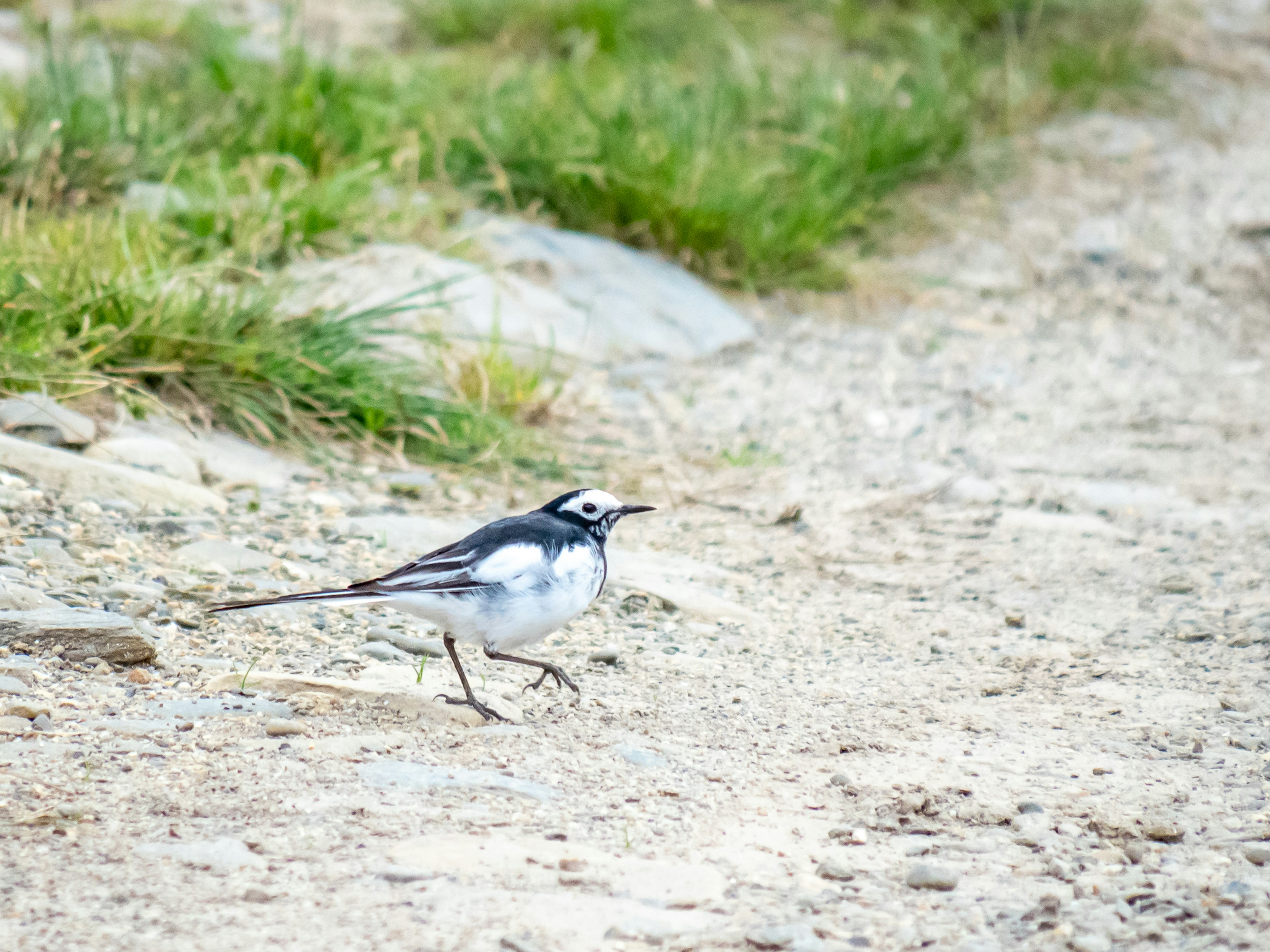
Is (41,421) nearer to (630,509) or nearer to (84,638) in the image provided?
(84,638)

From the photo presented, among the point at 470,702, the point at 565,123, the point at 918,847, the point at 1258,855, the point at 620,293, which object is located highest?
the point at 565,123

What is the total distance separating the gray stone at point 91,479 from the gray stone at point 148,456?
0.08 meters

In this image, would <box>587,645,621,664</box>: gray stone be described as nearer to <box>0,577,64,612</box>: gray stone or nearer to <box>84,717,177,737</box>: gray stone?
<box>84,717,177,737</box>: gray stone

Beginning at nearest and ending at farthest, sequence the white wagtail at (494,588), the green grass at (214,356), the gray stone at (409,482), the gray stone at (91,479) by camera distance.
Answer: the white wagtail at (494,588) < the gray stone at (91,479) < the green grass at (214,356) < the gray stone at (409,482)

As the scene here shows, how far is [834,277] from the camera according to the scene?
24.1ft

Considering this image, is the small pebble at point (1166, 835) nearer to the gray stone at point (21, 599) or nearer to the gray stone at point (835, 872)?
the gray stone at point (835, 872)

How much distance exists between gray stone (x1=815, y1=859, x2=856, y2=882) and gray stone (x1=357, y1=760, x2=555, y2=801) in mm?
566

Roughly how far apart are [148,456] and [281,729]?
1.93 meters

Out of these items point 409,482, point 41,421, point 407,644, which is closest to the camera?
point 407,644

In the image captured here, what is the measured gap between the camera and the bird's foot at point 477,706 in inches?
121

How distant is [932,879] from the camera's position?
238 cm

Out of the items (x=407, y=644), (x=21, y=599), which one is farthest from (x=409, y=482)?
(x=21, y=599)

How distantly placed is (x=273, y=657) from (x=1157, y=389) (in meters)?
4.75

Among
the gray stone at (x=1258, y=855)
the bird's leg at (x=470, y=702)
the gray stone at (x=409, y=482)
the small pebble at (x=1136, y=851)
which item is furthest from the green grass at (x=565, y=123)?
the gray stone at (x=1258, y=855)
